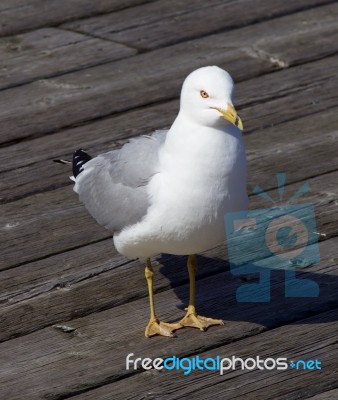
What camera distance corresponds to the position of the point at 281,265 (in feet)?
14.0

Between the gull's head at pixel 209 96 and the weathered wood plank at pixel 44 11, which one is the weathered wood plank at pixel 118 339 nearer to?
the gull's head at pixel 209 96

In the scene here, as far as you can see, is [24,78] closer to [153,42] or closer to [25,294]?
[153,42]

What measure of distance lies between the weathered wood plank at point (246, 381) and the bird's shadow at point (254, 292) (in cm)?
20

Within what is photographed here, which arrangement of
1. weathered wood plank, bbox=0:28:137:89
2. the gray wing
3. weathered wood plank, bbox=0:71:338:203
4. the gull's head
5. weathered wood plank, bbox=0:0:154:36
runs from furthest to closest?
weathered wood plank, bbox=0:0:154:36 → weathered wood plank, bbox=0:28:137:89 → weathered wood plank, bbox=0:71:338:203 → the gray wing → the gull's head

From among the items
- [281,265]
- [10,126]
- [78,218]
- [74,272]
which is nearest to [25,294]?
[74,272]

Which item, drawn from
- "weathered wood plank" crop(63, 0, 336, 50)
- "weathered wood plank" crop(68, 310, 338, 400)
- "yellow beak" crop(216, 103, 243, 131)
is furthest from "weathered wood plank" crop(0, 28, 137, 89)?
"weathered wood plank" crop(68, 310, 338, 400)

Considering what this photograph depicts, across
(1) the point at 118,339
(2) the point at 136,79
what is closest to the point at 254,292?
(1) the point at 118,339

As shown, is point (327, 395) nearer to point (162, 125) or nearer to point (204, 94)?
point (204, 94)

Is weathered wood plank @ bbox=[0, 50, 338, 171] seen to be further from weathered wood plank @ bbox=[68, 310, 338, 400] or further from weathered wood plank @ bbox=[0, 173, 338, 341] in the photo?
weathered wood plank @ bbox=[68, 310, 338, 400]

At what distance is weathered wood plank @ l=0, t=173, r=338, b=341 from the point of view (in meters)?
3.97

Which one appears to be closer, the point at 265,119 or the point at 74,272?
the point at 74,272

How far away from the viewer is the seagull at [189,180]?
3586mm

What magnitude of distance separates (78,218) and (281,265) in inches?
36.6

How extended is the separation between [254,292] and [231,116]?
0.89 meters
